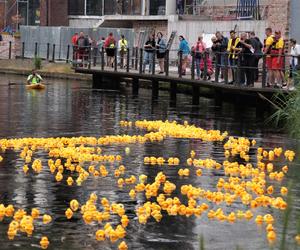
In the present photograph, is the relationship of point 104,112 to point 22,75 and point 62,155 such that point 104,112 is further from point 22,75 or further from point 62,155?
point 22,75

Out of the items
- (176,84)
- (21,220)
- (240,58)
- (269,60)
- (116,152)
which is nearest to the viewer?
(21,220)

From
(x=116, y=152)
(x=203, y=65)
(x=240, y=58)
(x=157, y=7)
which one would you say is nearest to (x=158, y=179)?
(x=116, y=152)

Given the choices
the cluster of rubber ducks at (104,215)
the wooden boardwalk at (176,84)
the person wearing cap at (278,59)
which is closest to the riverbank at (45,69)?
the wooden boardwalk at (176,84)

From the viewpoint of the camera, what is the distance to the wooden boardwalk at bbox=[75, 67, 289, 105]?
30547 millimetres

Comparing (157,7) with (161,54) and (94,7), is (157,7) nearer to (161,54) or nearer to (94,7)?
(94,7)

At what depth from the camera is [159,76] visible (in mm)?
39781

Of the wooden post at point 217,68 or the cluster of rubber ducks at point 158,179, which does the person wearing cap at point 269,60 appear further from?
the cluster of rubber ducks at point 158,179

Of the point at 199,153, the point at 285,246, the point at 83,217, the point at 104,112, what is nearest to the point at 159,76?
the point at 104,112

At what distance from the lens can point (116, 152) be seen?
66.1 feet

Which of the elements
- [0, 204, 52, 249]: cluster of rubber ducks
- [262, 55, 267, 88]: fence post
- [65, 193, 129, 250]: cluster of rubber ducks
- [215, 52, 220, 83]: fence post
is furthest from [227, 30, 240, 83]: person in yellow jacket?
[0, 204, 52, 249]: cluster of rubber ducks

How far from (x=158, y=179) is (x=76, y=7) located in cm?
5872

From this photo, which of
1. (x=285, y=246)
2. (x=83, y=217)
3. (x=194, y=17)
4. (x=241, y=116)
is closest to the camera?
(x=285, y=246)

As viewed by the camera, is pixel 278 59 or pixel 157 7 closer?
pixel 278 59

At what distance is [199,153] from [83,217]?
7.56 metres
